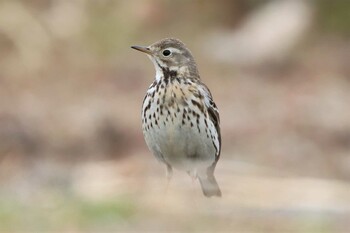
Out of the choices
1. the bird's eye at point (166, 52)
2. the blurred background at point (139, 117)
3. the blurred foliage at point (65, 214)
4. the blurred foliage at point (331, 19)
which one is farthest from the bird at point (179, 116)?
the blurred foliage at point (331, 19)

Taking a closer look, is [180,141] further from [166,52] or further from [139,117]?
[139,117]

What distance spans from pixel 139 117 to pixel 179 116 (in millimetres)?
8839

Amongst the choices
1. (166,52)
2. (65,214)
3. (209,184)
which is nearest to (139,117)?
(65,214)

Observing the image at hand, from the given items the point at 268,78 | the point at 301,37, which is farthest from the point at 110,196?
the point at 301,37

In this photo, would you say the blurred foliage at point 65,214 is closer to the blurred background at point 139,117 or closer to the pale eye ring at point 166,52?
the blurred background at point 139,117

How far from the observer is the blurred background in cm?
1141

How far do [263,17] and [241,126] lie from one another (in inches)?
145

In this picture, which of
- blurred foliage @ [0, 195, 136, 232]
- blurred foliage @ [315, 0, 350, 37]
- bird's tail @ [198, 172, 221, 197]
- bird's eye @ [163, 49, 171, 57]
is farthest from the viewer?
blurred foliage @ [315, 0, 350, 37]

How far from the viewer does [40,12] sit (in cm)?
1956

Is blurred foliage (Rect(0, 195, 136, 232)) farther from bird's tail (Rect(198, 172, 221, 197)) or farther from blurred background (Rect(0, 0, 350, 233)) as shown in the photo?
bird's tail (Rect(198, 172, 221, 197))

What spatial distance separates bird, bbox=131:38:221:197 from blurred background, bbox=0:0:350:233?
3.92 feet

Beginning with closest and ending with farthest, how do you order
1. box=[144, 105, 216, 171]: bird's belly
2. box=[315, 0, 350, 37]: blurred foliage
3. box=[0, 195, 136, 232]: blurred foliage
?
box=[144, 105, 216, 171]: bird's belly, box=[0, 195, 136, 232]: blurred foliage, box=[315, 0, 350, 37]: blurred foliage

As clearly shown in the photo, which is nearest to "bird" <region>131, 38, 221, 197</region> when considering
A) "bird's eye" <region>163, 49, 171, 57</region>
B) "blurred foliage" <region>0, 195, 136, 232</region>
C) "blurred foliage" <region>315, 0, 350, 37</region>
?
"bird's eye" <region>163, 49, 171, 57</region>

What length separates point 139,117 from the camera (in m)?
17.0
